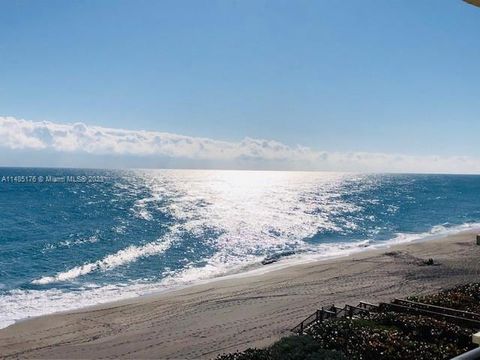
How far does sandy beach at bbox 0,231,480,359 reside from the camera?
61.2 feet

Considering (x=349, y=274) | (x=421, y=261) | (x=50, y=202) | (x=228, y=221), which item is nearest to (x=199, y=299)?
(x=349, y=274)

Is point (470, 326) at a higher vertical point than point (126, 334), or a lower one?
higher

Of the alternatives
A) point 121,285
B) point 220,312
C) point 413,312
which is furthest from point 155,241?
point 413,312

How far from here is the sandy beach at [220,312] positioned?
734 inches

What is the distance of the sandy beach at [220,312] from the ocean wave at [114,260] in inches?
332

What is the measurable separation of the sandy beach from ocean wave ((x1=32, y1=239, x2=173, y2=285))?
27.7 feet

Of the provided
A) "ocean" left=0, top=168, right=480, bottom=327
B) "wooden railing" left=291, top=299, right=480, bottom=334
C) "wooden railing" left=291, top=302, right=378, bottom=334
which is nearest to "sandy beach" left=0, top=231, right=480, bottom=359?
"wooden railing" left=291, top=302, right=378, bottom=334

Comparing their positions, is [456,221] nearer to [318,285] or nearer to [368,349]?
[318,285]

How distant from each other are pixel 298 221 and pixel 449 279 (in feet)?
118

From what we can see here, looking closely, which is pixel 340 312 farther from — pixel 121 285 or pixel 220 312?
pixel 121 285

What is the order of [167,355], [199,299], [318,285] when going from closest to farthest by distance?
1. [167,355]
2. [199,299]
3. [318,285]

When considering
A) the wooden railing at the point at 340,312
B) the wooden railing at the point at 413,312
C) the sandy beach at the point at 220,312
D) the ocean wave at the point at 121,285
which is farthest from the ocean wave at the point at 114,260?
the wooden railing at the point at 340,312

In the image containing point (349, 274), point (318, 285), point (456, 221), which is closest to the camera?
point (318, 285)

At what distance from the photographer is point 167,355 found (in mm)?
17594
